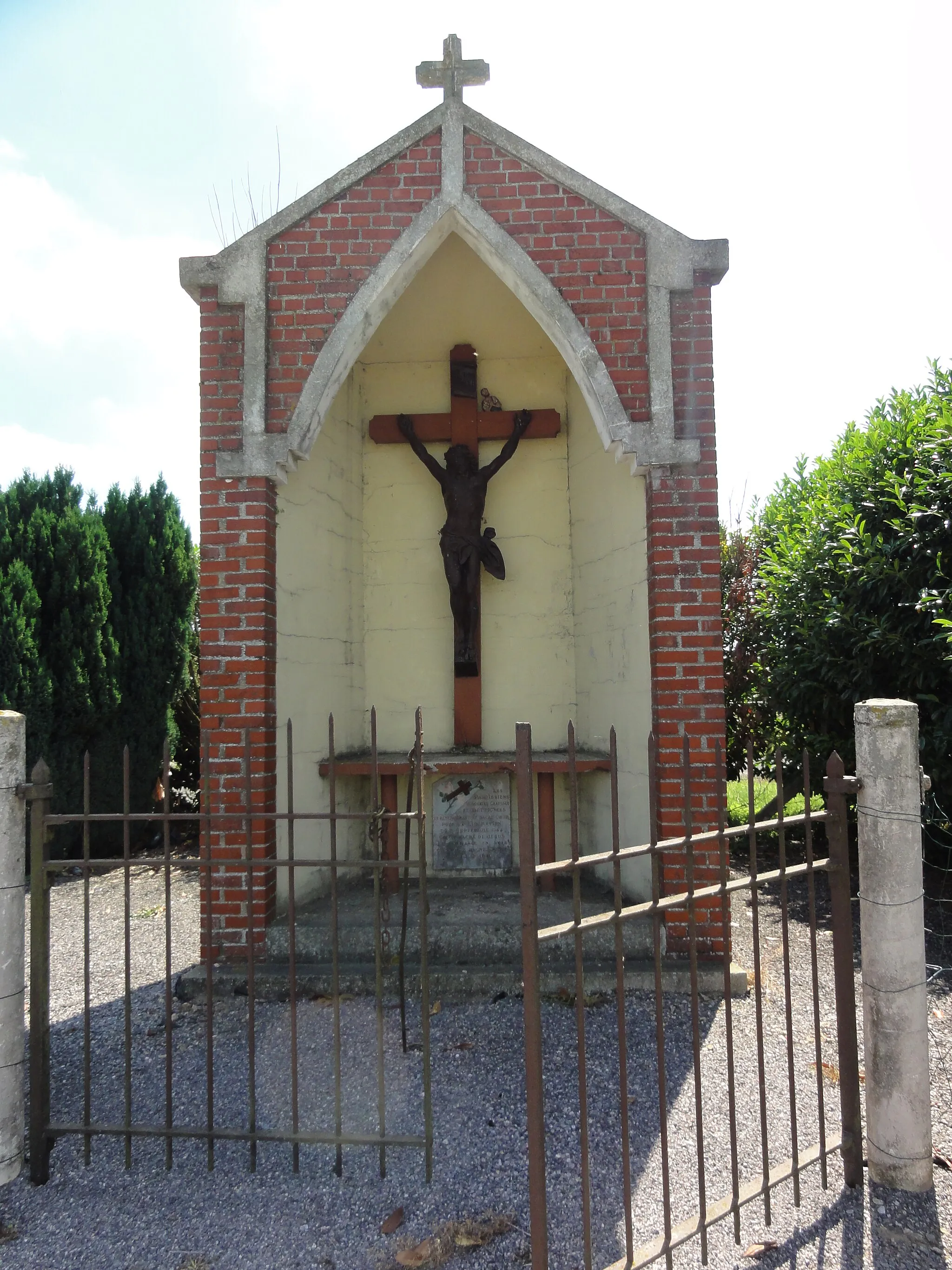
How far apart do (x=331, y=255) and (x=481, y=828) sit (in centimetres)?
361

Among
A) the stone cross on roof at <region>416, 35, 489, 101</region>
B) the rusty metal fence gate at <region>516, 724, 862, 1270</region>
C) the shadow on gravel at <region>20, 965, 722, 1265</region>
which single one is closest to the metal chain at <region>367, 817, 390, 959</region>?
the shadow on gravel at <region>20, 965, 722, 1265</region>

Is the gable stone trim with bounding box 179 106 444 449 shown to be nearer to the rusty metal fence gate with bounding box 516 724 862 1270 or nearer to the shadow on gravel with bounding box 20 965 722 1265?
the shadow on gravel with bounding box 20 965 722 1265

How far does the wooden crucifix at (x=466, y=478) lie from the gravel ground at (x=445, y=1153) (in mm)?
2320

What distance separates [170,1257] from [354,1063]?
1.21m

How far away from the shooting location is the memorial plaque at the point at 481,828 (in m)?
5.59

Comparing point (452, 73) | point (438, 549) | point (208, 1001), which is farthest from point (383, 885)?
point (452, 73)

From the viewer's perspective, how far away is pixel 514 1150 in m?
2.91

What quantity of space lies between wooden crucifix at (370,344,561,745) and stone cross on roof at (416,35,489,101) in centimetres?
171

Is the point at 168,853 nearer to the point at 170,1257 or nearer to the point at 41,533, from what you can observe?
the point at 170,1257

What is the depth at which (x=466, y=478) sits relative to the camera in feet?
19.0

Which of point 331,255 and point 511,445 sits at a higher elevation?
point 331,255

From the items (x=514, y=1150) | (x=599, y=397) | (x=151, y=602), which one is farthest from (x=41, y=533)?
(x=514, y=1150)

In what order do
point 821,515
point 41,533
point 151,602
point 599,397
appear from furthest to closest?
point 151,602 < point 41,533 < point 821,515 < point 599,397

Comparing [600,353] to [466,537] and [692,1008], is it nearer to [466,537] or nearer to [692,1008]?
[466,537]
